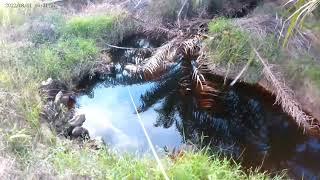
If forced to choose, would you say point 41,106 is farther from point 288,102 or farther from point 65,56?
point 288,102

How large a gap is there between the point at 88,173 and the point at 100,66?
338cm

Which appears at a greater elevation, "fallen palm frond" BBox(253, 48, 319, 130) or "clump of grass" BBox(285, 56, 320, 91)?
"clump of grass" BBox(285, 56, 320, 91)

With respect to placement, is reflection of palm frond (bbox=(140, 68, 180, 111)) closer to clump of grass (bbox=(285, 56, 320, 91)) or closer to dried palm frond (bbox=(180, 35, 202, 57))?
dried palm frond (bbox=(180, 35, 202, 57))

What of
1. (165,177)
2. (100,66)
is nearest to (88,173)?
(165,177)

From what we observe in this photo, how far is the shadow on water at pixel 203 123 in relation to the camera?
526 centimetres

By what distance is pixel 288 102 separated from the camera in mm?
5672

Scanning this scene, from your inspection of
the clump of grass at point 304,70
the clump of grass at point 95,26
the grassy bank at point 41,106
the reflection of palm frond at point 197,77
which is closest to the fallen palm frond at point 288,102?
the clump of grass at point 304,70

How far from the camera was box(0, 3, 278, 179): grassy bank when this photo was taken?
3.97 m

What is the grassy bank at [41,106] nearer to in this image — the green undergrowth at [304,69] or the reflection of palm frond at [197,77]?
the reflection of palm frond at [197,77]

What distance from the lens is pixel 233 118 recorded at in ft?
19.6

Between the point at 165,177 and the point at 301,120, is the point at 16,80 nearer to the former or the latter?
the point at 165,177

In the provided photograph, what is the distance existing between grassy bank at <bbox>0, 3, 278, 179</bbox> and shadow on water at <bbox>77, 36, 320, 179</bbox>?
44 centimetres

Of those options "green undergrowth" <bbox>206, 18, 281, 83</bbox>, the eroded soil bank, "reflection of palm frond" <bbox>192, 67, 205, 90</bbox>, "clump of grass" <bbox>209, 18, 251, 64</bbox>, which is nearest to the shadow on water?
the eroded soil bank

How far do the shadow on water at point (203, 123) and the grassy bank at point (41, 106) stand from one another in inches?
17.3
